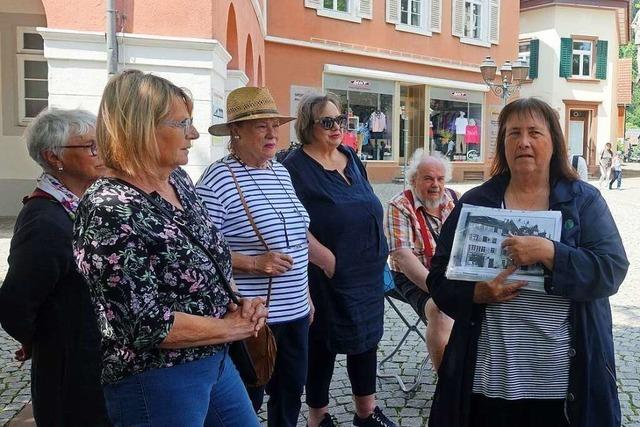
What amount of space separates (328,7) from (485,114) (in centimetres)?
881

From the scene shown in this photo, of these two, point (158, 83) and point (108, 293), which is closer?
point (108, 293)

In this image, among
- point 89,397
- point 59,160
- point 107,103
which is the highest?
point 107,103

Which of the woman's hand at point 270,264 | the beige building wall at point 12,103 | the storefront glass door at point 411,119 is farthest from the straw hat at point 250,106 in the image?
the storefront glass door at point 411,119

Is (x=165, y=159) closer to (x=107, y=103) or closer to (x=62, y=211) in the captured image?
(x=107, y=103)

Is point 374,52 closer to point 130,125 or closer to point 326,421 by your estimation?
point 326,421

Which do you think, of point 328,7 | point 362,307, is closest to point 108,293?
point 362,307

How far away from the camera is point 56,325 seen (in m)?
2.21

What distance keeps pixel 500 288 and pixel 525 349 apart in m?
0.27

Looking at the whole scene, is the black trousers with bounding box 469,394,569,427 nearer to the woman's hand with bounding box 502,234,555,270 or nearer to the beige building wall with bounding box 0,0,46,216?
the woman's hand with bounding box 502,234,555,270

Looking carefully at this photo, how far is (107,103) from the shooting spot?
70.6 inches

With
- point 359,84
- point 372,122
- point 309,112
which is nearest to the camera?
point 309,112

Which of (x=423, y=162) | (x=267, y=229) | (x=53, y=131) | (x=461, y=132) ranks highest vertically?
(x=461, y=132)

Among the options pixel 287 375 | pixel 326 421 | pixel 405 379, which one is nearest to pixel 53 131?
pixel 287 375

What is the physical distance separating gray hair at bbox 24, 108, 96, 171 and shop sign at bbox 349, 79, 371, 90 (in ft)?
61.5
